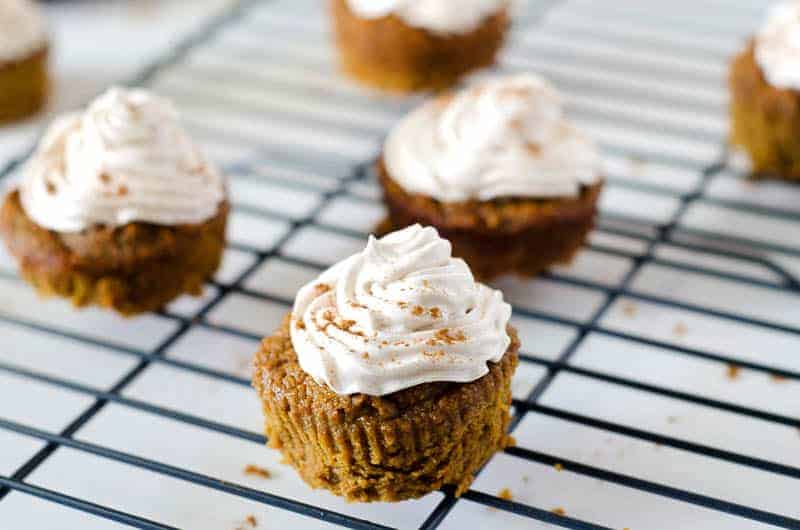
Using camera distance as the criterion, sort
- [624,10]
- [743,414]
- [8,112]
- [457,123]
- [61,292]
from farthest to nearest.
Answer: [624,10]
[8,112]
[457,123]
[61,292]
[743,414]

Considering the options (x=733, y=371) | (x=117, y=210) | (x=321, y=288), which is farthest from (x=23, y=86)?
(x=733, y=371)

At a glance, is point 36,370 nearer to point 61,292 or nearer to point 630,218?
point 61,292

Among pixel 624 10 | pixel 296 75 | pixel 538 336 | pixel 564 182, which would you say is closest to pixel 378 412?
pixel 538 336

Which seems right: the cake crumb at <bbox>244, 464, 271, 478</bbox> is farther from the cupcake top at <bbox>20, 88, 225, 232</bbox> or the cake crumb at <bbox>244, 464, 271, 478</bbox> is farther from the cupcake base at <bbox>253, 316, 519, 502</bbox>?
the cupcake top at <bbox>20, 88, 225, 232</bbox>

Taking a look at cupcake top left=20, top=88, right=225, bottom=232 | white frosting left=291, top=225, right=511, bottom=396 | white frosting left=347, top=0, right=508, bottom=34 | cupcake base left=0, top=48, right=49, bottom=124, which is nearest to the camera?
white frosting left=291, top=225, right=511, bottom=396

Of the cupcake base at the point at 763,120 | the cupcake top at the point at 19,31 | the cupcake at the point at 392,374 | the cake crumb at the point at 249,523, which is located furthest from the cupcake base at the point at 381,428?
the cupcake top at the point at 19,31

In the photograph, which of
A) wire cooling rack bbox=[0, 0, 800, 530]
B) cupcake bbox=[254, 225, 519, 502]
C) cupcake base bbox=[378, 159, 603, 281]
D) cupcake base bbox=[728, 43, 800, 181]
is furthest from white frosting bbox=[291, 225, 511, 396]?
cupcake base bbox=[728, 43, 800, 181]
